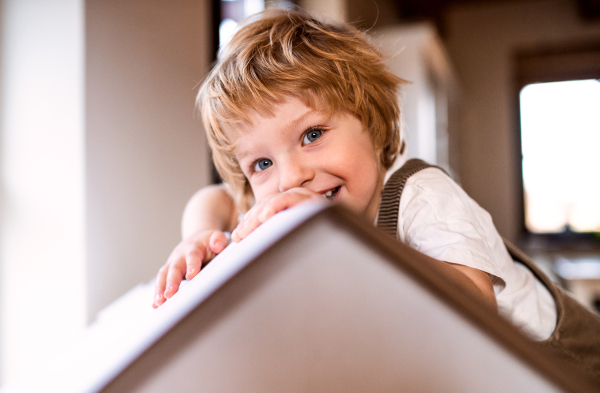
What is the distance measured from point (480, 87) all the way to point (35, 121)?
408cm

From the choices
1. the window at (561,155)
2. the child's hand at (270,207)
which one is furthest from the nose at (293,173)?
the window at (561,155)

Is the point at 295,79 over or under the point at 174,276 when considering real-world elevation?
over

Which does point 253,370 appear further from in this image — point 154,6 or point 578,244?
point 578,244

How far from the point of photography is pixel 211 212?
0.74m

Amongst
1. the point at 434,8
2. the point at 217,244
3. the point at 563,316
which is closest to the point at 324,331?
the point at 217,244

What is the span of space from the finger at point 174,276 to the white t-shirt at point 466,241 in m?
0.27

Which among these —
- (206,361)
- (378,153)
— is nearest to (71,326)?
(378,153)

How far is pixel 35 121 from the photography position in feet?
2.98

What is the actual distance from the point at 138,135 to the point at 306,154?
0.60 meters

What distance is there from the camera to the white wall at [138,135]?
2.96 ft

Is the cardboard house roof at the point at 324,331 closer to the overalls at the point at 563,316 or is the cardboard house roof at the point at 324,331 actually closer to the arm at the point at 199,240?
the arm at the point at 199,240

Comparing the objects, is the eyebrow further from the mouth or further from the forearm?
the forearm

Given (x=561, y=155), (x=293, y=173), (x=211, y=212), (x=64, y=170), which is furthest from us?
(x=561, y=155)

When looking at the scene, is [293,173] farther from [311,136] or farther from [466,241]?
[466,241]
